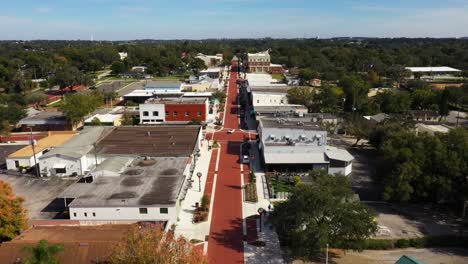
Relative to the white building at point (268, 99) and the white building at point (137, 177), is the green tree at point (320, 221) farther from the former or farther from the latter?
the white building at point (268, 99)

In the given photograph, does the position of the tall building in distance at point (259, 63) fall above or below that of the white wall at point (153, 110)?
above

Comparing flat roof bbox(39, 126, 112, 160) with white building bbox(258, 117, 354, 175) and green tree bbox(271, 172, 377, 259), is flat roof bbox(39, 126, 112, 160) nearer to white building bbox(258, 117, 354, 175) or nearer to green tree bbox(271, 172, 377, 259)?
white building bbox(258, 117, 354, 175)

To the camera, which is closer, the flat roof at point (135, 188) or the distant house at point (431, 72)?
the flat roof at point (135, 188)

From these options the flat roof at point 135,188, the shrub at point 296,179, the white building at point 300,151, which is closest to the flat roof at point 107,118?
the flat roof at point 135,188

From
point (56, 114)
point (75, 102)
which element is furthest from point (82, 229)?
point (56, 114)

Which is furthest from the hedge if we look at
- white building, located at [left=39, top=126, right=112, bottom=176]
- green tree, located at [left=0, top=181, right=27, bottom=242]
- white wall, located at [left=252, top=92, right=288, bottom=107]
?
white wall, located at [left=252, top=92, right=288, bottom=107]

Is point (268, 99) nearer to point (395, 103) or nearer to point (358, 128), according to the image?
point (395, 103)
